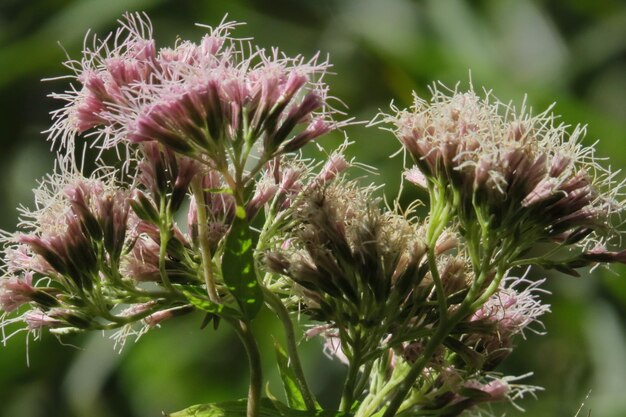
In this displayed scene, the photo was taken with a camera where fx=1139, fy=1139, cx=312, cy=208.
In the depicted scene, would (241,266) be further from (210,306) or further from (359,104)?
(359,104)

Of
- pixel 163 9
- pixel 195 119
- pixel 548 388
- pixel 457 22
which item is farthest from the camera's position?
pixel 163 9

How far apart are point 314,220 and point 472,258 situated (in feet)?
0.51

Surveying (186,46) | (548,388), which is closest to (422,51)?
(548,388)

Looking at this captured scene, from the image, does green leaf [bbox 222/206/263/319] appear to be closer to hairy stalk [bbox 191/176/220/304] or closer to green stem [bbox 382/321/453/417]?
hairy stalk [bbox 191/176/220/304]

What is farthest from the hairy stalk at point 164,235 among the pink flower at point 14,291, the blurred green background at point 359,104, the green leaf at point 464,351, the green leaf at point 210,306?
the blurred green background at point 359,104

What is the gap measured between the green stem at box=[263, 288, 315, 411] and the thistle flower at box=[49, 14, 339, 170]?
141 mm

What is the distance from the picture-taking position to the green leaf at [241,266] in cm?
101

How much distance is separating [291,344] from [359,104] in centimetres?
341

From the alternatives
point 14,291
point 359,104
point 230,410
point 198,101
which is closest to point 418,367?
point 230,410

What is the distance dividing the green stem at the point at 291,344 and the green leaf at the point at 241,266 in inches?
2.5

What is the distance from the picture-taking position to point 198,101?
3.45 feet

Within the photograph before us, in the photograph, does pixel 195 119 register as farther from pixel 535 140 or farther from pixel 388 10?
pixel 388 10

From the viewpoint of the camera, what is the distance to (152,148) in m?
1.09

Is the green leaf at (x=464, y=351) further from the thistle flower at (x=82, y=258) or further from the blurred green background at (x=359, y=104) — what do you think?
the blurred green background at (x=359, y=104)
